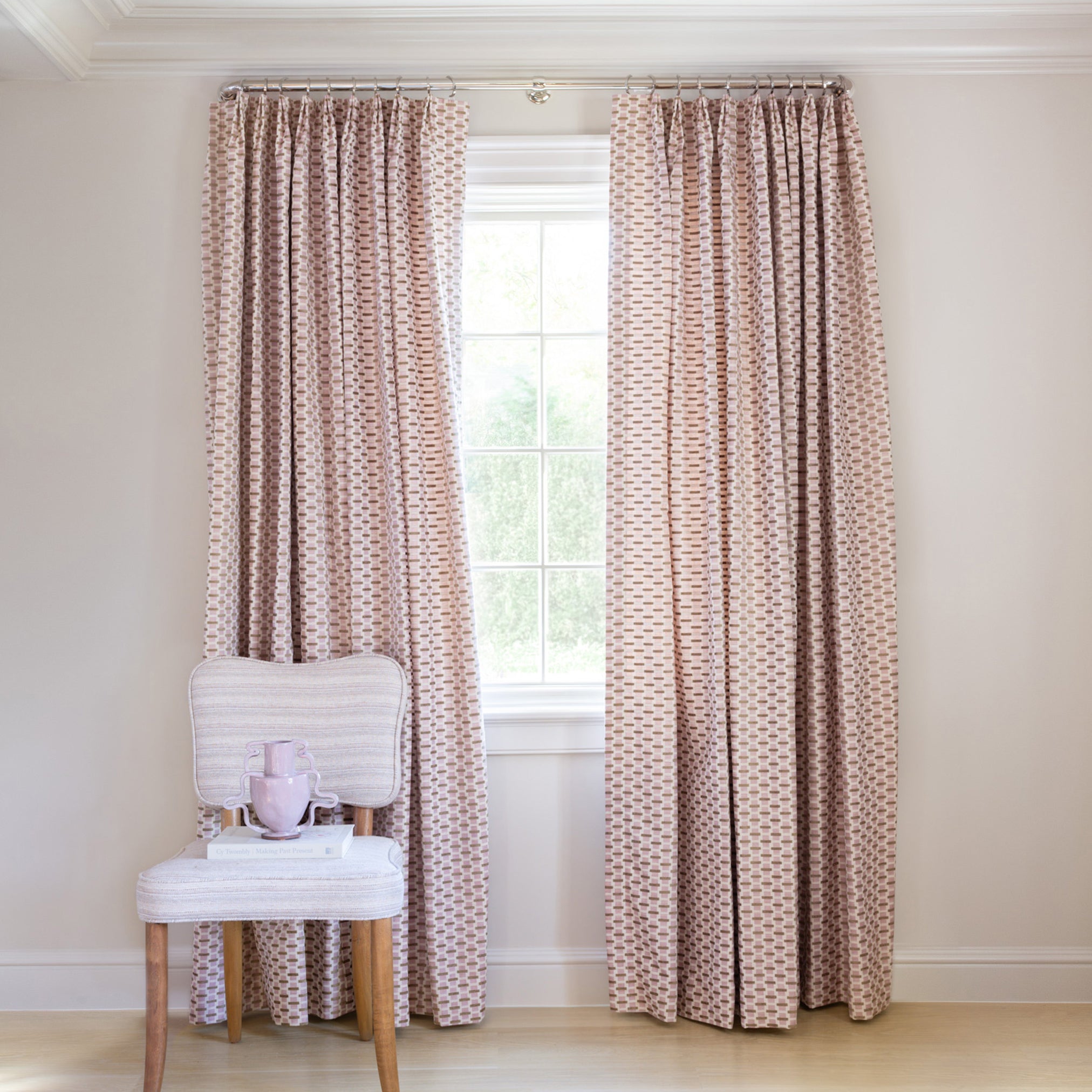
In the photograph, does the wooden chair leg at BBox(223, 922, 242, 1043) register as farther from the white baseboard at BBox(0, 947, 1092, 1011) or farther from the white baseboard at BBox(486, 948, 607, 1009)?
the white baseboard at BBox(486, 948, 607, 1009)

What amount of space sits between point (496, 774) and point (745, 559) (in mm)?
856

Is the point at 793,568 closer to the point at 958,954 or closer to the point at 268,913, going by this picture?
the point at 958,954

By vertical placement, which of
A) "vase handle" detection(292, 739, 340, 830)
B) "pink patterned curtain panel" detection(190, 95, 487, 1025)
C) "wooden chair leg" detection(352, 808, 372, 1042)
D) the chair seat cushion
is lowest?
"wooden chair leg" detection(352, 808, 372, 1042)

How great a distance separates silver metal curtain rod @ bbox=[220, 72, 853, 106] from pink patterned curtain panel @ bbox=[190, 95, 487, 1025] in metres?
0.07

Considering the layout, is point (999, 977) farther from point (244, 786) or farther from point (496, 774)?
point (244, 786)

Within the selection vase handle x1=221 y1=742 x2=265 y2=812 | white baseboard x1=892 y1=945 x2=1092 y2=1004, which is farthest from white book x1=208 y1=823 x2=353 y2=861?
white baseboard x1=892 y1=945 x2=1092 y2=1004

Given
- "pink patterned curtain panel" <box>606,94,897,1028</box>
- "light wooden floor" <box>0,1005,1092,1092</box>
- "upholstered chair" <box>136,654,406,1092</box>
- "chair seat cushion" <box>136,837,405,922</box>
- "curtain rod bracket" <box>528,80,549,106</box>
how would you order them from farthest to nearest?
1. "curtain rod bracket" <box>528,80,549,106</box>
2. "pink patterned curtain panel" <box>606,94,897,1028</box>
3. "upholstered chair" <box>136,654,406,1092</box>
4. "light wooden floor" <box>0,1005,1092,1092</box>
5. "chair seat cushion" <box>136,837,405,922</box>

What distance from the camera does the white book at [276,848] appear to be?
6.08 ft

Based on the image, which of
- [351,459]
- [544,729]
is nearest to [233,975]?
[544,729]

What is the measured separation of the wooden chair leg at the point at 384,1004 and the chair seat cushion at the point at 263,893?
47 mm

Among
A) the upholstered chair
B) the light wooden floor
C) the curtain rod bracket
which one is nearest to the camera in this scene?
the light wooden floor

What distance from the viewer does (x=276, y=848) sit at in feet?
6.11

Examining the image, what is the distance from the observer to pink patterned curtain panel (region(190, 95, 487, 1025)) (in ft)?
7.34

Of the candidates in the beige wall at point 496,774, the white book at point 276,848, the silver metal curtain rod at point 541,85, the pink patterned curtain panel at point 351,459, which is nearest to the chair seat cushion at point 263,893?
the white book at point 276,848
